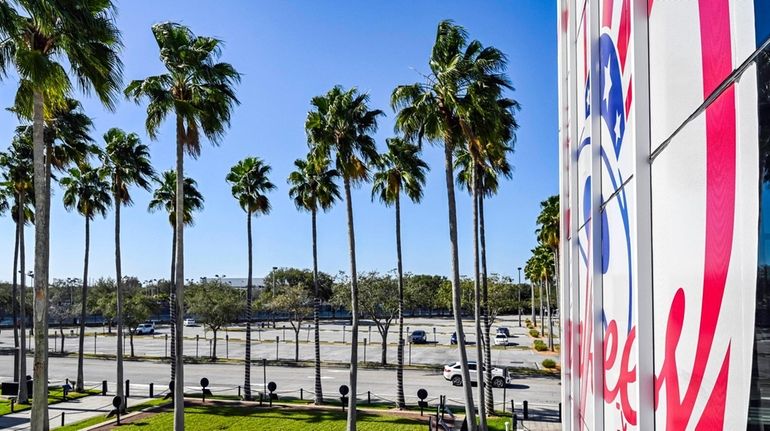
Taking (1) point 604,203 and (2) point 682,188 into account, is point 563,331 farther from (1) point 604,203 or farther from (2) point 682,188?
(2) point 682,188

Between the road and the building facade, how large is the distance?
21.6 m

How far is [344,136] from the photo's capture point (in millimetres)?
20703

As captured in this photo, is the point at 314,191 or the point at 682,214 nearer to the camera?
the point at 682,214

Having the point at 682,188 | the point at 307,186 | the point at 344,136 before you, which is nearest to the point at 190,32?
the point at 344,136

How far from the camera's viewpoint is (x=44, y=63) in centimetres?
1122

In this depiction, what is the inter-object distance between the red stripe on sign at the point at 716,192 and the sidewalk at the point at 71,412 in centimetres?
2468

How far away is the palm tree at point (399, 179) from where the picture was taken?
2595cm

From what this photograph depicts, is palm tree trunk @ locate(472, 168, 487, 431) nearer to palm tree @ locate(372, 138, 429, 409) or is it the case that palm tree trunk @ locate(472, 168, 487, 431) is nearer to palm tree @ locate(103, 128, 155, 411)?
palm tree @ locate(372, 138, 429, 409)

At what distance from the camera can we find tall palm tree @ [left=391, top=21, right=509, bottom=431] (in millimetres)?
16594

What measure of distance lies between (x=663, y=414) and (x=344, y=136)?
17524 millimetres

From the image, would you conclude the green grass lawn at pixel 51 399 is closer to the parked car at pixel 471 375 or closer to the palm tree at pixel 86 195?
the palm tree at pixel 86 195

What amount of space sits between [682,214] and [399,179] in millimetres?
23488

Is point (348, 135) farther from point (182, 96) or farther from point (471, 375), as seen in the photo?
point (471, 375)

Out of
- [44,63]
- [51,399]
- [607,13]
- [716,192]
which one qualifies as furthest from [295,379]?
[716,192]
